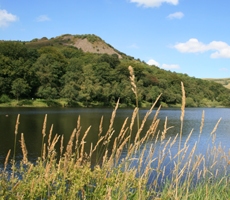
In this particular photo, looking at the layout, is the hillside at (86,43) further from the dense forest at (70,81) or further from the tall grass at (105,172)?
the tall grass at (105,172)

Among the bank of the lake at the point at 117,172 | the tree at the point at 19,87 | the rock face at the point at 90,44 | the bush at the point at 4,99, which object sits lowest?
the bush at the point at 4,99

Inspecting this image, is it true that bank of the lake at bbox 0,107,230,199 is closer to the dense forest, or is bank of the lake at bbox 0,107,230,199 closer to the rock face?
the dense forest

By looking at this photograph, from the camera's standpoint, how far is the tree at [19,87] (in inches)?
2888

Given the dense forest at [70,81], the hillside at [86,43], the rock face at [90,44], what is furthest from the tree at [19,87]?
the rock face at [90,44]

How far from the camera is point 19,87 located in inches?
2906

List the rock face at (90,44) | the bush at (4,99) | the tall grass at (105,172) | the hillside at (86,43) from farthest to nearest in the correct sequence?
the rock face at (90,44) → the hillside at (86,43) → the bush at (4,99) → the tall grass at (105,172)

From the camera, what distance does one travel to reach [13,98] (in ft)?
254

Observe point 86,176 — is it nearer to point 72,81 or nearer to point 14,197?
point 14,197

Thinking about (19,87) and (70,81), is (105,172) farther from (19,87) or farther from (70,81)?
(70,81)

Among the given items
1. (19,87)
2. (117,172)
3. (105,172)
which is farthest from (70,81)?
(105,172)

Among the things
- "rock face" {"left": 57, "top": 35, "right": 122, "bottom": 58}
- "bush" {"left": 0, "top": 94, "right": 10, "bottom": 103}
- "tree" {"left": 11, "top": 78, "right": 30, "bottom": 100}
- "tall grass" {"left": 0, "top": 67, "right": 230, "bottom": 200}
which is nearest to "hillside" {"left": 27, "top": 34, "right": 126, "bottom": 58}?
"rock face" {"left": 57, "top": 35, "right": 122, "bottom": 58}

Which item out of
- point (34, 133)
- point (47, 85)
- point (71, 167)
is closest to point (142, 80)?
point (47, 85)

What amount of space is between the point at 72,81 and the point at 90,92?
7.22 metres

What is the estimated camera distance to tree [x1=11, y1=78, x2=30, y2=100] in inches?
2888
